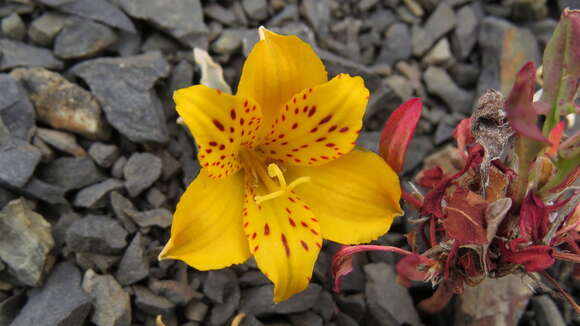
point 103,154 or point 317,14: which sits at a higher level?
point 317,14

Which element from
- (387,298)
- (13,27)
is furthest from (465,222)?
(13,27)

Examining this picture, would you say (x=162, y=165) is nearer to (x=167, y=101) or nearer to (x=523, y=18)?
(x=167, y=101)

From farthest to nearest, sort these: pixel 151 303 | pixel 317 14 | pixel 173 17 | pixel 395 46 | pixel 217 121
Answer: pixel 395 46
pixel 317 14
pixel 173 17
pixel 151 303
pixel 217 121

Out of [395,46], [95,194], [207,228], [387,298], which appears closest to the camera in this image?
[207,228]

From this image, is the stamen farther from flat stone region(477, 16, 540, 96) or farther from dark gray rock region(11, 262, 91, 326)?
flat stone region(477, 16, 540, 96)

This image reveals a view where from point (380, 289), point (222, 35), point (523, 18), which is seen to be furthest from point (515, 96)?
point (523, 18)

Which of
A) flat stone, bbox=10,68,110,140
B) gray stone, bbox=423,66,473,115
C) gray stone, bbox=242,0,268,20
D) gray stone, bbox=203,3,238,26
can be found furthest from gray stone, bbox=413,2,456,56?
flat stone, bbox=10,68,110,140

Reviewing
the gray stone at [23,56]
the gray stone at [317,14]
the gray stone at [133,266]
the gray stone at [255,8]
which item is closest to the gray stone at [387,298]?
Answer: the gray stone at [133,266]

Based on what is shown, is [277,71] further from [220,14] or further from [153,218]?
[220,14]
